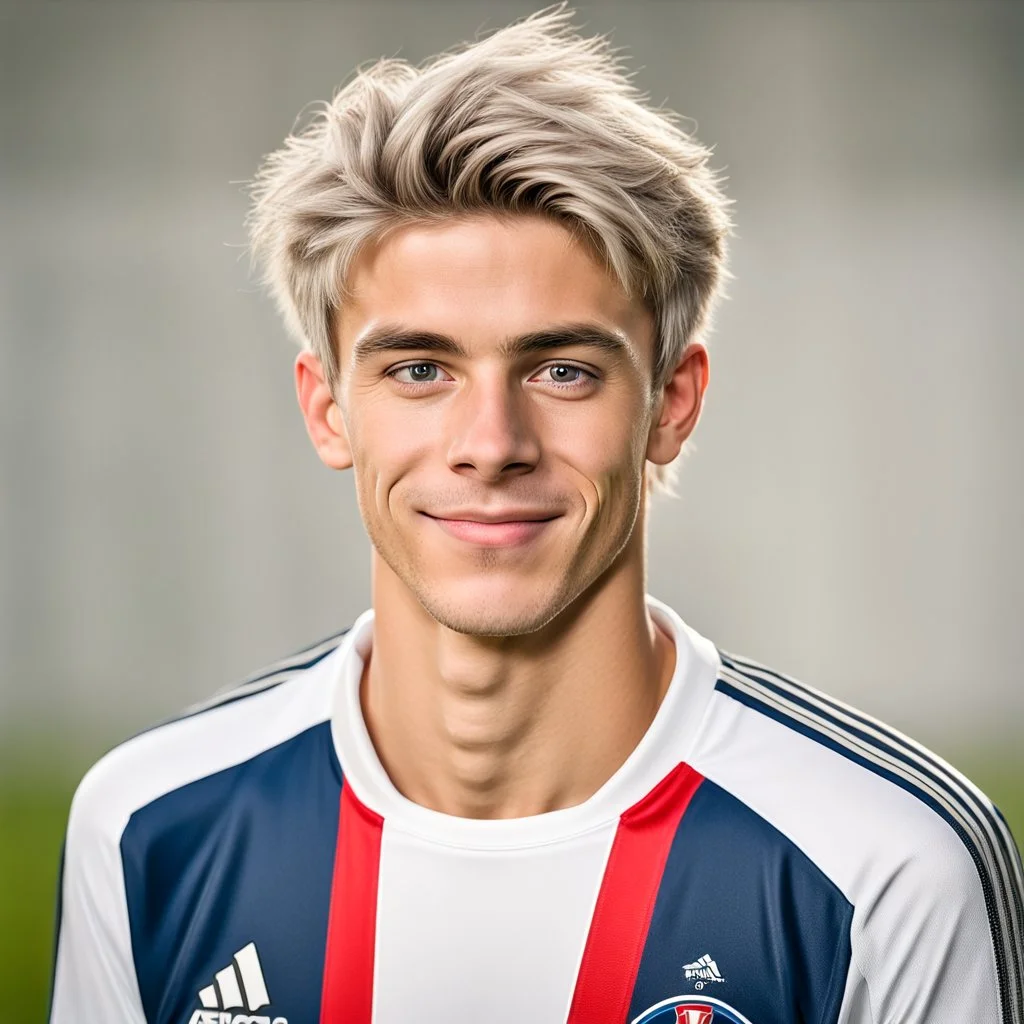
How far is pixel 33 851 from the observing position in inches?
252

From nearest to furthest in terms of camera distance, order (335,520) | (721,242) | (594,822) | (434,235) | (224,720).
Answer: (434,235)
(594,822)
(721,242)
(224,720)
(335,520)

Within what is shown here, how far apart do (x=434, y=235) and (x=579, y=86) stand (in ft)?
1.01

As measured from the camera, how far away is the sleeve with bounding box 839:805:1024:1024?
70.0 inches

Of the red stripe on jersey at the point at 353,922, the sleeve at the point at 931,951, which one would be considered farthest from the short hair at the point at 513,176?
the sleeve at the point at 931,951

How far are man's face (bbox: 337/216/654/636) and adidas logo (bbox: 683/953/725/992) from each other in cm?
49

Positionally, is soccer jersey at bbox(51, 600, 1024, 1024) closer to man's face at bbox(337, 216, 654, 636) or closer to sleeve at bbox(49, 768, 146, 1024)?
sleeve at bbox(49, 768, 146, 1024)

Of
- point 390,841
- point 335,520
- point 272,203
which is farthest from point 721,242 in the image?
point 335,520

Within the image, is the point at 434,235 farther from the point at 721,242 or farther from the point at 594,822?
the point at 594,822

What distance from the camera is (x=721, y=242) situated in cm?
206

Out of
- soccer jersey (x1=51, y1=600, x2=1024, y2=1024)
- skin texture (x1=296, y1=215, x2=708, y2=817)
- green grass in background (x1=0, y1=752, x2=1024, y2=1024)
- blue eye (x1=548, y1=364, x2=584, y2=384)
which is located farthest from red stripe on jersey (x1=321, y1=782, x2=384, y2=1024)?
green grass in background (x1=0, y1=752, x2=1024, y2=1024)

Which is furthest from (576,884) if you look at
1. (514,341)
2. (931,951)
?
(514,341)

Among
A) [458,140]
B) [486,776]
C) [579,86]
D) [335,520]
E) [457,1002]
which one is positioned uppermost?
[335,520]

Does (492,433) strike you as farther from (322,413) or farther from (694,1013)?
(694,1013)

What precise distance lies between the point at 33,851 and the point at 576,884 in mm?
5138
